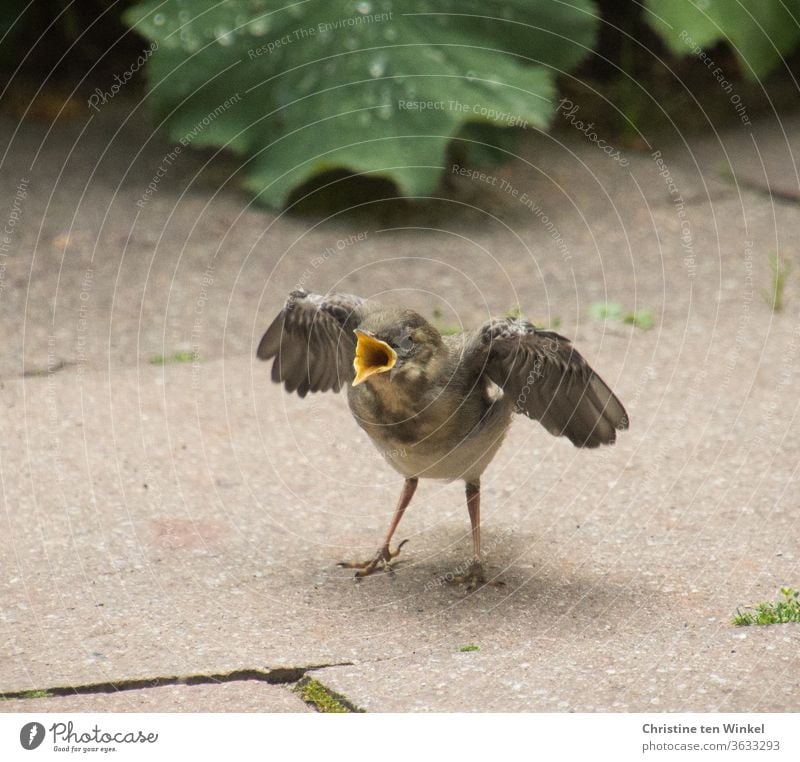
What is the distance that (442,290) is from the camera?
805 cm

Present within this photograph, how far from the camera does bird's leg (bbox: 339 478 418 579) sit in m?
4.92

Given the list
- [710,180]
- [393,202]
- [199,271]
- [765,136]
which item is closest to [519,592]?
[199,271]

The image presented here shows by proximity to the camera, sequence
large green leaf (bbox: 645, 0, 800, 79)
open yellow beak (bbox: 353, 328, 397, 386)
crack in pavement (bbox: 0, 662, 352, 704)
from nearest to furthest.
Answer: crack in pavement (bbox: 0, 662, 352, 704)
open yellow beak (bbox: 353, 328, 397, 386)
large green leaf (bbox: 645, 0, 800, 79)

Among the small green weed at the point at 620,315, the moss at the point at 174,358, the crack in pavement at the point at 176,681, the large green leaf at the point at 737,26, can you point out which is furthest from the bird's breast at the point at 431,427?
the large green leaf at the point at 737,26

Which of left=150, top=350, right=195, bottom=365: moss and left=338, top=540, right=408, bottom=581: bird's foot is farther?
left=150, top=350, right=195, bottom=365: moss

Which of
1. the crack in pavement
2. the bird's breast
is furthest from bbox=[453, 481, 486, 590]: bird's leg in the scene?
the crack in pavement

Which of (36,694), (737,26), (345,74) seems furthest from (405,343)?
(737,26)

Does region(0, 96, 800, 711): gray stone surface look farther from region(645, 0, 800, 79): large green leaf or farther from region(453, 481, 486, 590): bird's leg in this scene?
region(645, 0, 800, 79): large green leaf

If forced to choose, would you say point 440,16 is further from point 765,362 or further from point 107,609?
point 107,609

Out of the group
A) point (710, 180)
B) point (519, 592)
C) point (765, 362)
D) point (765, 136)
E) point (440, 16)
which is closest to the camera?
point (519, 592)

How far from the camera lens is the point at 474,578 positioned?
4.82 metres

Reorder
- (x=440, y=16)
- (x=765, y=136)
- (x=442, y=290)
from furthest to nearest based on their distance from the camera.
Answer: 1. (x=765, y=136)
2. (x=440, y=16)
3. (x=442, y=290)

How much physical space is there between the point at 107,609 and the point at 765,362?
4.03 metres

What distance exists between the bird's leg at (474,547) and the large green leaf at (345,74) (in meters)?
3.71
